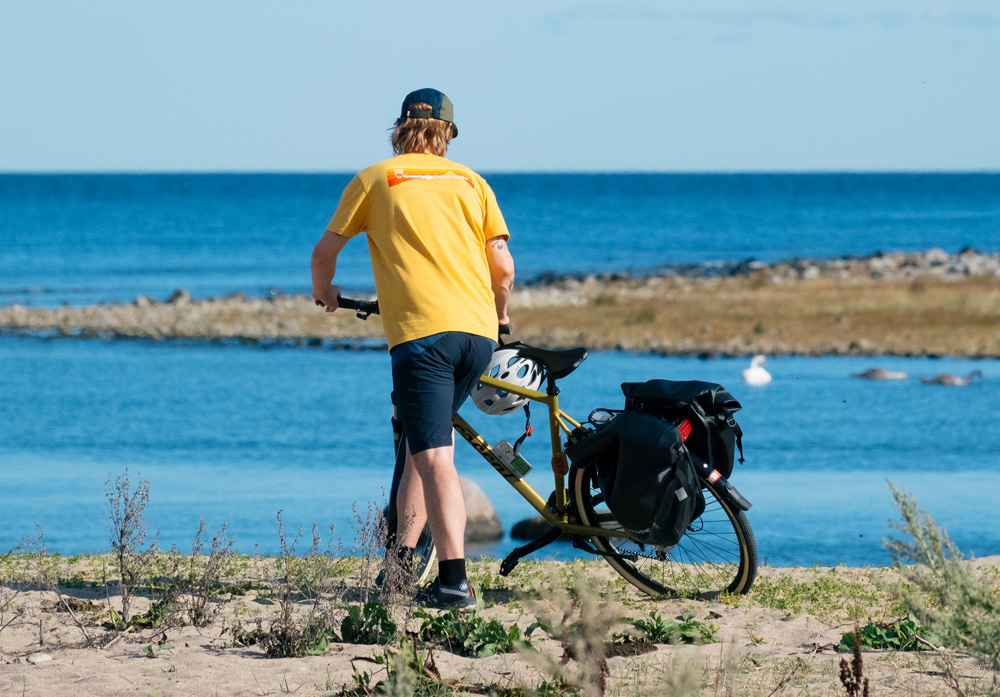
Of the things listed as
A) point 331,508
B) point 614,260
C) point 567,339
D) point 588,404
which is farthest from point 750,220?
point 331,508

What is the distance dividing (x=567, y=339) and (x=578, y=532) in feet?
59.4

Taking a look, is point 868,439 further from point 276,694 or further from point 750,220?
point 750,220

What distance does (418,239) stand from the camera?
5.02 metres

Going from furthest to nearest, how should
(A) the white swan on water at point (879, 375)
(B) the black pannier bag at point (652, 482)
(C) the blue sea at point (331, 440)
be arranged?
(A) the white swan on water at point (879, 375) < (C) the blue sea at point (331, 440) < (B) the black pannier bag at point (652, 482)

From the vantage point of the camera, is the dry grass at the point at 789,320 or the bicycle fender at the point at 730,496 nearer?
the bicycle fender at the point at 730,496

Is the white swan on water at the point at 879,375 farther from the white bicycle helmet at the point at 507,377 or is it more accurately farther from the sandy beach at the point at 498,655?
the white bicycle helmet at the point at 507,377

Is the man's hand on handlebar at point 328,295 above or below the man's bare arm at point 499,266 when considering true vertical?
Result: below

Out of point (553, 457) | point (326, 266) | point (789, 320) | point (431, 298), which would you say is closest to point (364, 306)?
point (326, 266)

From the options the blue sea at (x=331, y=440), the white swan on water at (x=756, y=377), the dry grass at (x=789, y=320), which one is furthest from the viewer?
the dry grass at (x=789, y=320)

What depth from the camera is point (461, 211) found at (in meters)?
5.10

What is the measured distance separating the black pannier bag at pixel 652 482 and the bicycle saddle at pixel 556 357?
36cm

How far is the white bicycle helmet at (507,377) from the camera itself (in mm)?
5590

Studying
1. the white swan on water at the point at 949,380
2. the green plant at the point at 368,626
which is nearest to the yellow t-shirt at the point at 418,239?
the green plant at the point at 368,626
